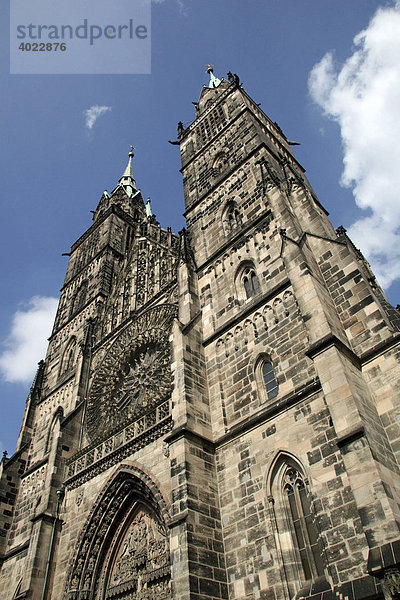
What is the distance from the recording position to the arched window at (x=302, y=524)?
7648mm

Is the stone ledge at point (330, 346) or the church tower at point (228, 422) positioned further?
the stone ledge at point (330, 346)

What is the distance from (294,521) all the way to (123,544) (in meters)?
5.42

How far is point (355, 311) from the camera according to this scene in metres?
9.38

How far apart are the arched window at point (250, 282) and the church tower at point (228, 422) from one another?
6 cm

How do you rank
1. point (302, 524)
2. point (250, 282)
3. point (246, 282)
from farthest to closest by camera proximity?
point (246, 282)
point (250, 282)
point (302, 524)

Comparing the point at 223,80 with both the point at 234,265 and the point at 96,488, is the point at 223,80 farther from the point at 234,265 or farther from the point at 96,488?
the point at 96,488

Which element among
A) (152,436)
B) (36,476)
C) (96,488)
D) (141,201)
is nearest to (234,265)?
(152,436)

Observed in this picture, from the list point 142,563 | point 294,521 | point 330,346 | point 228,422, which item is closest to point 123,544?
point 142,563

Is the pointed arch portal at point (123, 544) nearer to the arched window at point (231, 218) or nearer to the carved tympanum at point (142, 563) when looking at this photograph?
the carved tympanum at point (142, 563)

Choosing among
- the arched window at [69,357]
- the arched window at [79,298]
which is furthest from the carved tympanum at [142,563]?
the arched window at [79,298]

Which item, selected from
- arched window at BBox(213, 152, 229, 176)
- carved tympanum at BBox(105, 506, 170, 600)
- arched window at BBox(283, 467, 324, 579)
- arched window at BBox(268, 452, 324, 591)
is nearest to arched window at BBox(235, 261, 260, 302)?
arched window at BBox(268, 452, 324, 591)

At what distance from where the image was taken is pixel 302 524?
8070mm

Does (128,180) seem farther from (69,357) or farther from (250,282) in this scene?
(250,282)

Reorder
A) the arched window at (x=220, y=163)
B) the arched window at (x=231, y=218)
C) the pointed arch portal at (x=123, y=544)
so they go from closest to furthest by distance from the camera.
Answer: the pointed arch portal at (x=123, y=544), the arched window at (x=231, y=218), the arched window at (x=220, y=163)
